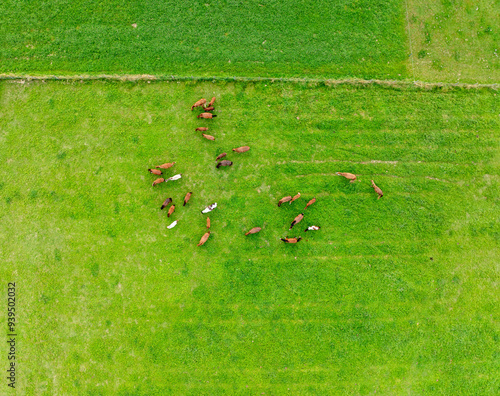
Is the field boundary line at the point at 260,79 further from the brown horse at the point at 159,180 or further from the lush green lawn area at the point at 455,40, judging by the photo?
the brown horse at the point at 159,180

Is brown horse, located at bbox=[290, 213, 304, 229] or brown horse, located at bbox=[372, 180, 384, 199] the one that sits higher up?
brown horse, located at bbox=[372, 180, 384, 199]

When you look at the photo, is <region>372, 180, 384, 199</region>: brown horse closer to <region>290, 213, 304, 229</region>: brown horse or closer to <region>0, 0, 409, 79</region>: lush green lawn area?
<region>290, 213, 304, 229</region>: brown horse

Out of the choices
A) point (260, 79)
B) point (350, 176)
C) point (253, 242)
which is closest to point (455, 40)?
point (350, 176)

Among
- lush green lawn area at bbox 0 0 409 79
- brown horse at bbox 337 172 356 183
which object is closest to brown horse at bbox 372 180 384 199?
brown horse at bbox 337 172 356 183

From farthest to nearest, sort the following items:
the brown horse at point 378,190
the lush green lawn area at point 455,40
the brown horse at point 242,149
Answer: the lush green lawn area at point 455,40 < the brown horse at point 242,149 < the brown horse at point 378,190

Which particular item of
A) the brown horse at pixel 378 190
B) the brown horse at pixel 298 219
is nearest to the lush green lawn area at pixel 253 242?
the brown horse at pixel 378 190
